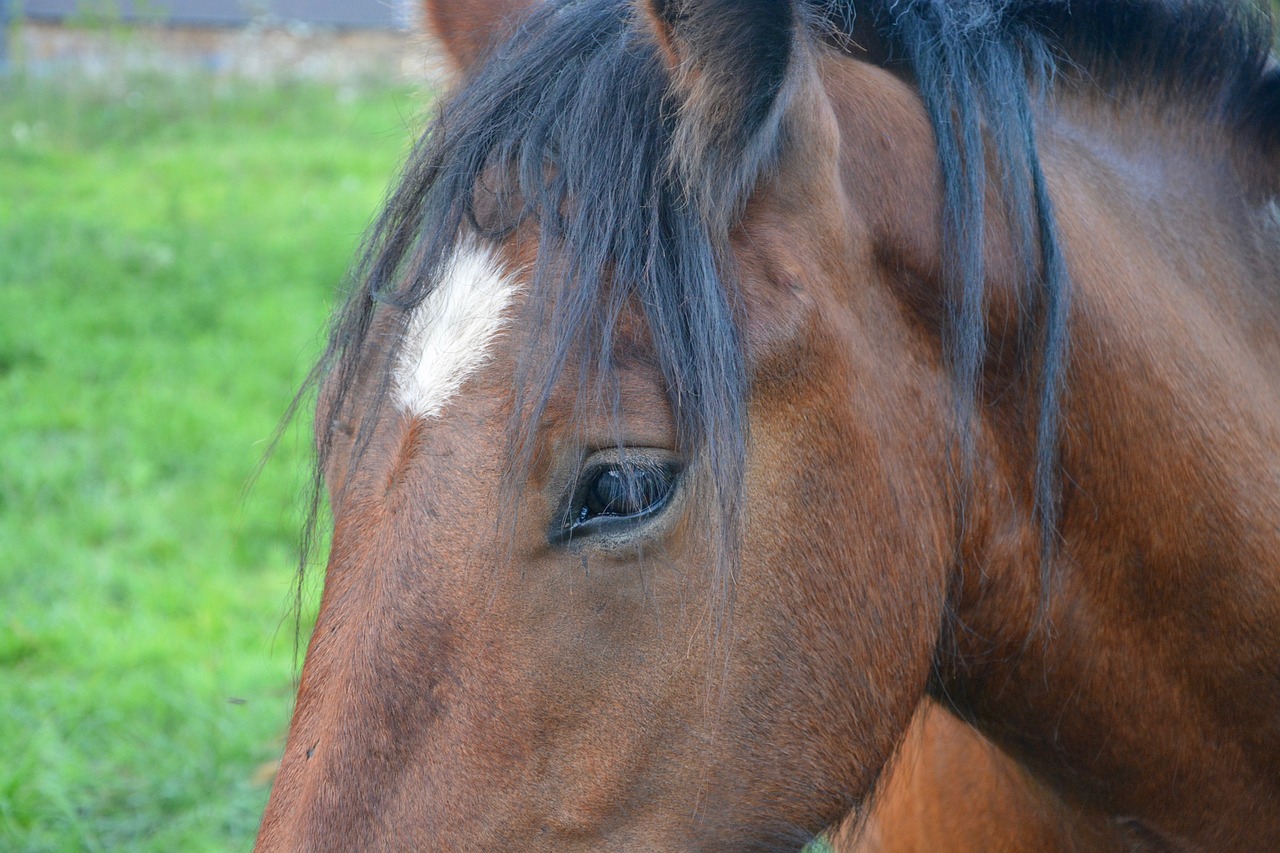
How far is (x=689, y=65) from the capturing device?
52.2 inches

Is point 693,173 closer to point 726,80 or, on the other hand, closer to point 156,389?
point 726,80

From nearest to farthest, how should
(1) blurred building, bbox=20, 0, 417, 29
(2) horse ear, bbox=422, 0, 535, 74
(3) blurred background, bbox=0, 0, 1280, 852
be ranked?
(2) horse ear, bbox=422, 0, 535, 74 < (3) blurred background, bbox=0, 0, 1280, 852 < (1) blurred building, bbox=20, 0, 417, 29

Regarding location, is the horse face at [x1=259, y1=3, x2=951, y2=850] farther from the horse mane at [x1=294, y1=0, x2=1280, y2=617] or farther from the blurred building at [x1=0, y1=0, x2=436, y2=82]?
the blurred building at [x1=0, y1=0, x2=436, y2=82]

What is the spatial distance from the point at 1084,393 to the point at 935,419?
0.23 m

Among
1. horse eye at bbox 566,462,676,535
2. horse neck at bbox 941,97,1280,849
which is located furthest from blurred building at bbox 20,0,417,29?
horse eye at bbox 566,462,676,535

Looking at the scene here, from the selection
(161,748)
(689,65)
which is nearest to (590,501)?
(689,65)

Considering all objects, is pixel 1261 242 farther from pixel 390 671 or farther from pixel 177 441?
pixel 177 441

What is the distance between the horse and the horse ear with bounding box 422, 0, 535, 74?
0.83 ft

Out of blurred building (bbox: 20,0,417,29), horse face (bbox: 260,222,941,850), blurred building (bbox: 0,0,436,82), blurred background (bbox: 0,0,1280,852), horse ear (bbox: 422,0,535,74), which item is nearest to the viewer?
horse face (bbox: 260,222,941,850)

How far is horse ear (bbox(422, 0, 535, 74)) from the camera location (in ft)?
6.17

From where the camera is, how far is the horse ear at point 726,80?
4.24 feet

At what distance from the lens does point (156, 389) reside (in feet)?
17.7

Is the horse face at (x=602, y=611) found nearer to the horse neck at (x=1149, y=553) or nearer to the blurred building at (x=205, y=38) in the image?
the horse neck at (x=1149, y=553)

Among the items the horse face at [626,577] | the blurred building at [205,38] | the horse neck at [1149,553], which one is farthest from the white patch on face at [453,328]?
the blurred building at [205,38]
